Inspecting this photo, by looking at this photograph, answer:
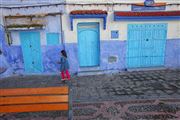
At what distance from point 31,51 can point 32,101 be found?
666 centimetres

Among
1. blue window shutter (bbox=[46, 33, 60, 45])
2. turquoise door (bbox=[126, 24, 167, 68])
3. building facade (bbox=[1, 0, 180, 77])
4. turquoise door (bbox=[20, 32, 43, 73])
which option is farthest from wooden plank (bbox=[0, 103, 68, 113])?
turquoise door (bbox=[126, 24, 167, 68])

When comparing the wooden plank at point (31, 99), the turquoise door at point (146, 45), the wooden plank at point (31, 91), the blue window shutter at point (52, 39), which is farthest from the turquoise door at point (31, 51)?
the wooden plank at point (31, 99)

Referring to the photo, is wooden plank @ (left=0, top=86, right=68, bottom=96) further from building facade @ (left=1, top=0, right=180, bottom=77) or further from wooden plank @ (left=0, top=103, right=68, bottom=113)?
building facade @ (left=1, top=0, right=180, bottom=77)

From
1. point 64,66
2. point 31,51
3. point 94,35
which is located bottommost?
point 64,66

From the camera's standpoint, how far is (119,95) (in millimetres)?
7906

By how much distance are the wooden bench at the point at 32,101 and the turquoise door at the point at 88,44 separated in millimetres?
6330

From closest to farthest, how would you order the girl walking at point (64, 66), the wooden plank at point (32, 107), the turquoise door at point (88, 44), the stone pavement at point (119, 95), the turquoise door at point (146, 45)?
1. the wooden plank at point (32, 107)
2. the stone pavement at point (119, 95)
3. the girl walking at point (64, 66)
4. the turquoise door at point (88, 44)
5. the turquoise door at point (146, 45)

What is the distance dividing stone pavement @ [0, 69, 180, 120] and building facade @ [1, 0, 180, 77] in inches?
30.2

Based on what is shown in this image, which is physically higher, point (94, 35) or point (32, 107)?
point (94, 35)

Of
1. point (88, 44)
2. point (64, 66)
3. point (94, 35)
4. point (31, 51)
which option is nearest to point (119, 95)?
point (64, 66)

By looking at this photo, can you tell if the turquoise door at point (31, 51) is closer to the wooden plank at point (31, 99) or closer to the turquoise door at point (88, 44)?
the turquoise door at point (88, 44)

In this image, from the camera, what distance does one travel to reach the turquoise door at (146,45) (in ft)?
35.6

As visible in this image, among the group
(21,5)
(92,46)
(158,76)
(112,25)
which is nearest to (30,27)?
(21,5)

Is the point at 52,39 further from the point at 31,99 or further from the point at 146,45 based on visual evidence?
the point at 31,99
